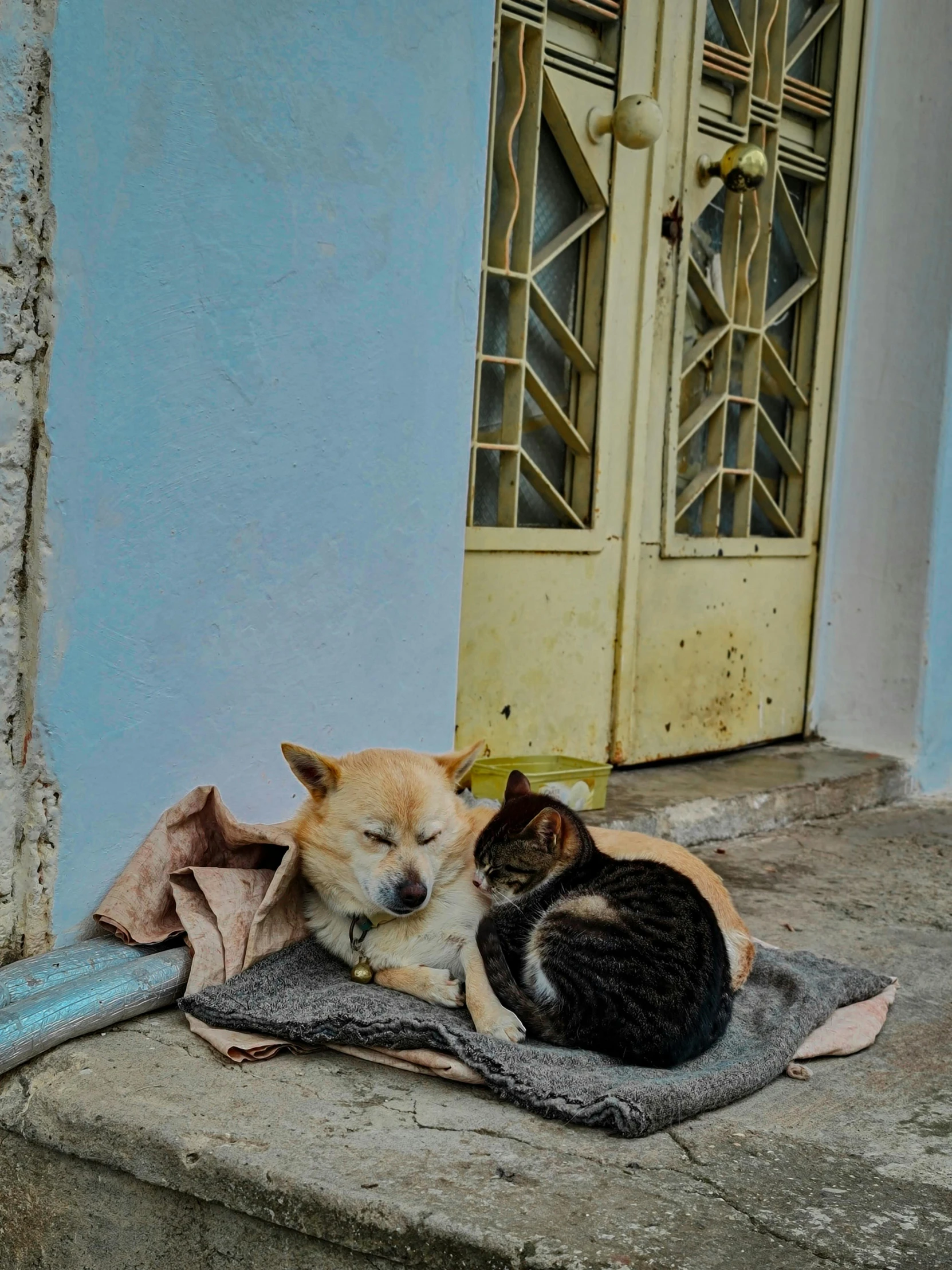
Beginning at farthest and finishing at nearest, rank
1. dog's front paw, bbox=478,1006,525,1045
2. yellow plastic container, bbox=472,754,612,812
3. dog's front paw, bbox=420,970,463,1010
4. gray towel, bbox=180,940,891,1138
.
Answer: yellow plastic container, bbox=472,754,612,812 < dog's front paw, bbox=420,970,463,1010 < dog's front paw, bbox=478,1006,525,1045 < gray towel, bbox=180,940,891,1138

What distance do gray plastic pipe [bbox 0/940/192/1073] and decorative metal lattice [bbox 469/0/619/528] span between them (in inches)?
78.7

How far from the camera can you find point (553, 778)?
4.21 metres

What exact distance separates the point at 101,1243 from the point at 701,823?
269 cm

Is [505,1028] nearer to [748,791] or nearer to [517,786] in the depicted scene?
[517,786]

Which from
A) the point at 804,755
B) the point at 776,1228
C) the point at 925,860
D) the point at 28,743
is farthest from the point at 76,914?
the point at 804,755

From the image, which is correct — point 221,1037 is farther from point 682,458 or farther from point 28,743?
point 682,458

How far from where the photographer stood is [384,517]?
3.57 metres

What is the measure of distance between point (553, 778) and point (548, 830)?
3.90 feet

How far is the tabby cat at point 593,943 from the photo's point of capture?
2707 millimetres

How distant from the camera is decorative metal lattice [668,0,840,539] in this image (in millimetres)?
5137

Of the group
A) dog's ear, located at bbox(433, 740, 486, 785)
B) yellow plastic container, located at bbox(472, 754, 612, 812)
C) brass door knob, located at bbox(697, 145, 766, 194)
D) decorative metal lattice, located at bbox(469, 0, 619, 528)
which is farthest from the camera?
brass door knob, located at bbox(697, 145, 766, 194)

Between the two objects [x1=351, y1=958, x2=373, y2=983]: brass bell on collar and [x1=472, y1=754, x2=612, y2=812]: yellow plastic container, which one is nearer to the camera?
[x1=351, y1=958, x2=373, y2=983]: brass bell on collar

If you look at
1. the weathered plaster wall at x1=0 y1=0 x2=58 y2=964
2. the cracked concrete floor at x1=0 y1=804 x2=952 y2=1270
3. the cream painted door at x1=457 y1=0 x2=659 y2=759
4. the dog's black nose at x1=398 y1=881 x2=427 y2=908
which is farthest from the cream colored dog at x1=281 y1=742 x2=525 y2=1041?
the cream painted door at x1=457 y1=0 x2=659 y2=759

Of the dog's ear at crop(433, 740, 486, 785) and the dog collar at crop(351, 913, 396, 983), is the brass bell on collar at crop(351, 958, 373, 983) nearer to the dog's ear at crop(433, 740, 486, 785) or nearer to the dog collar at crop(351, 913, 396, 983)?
the dog collar at crop(351, 913, 396, 983)
